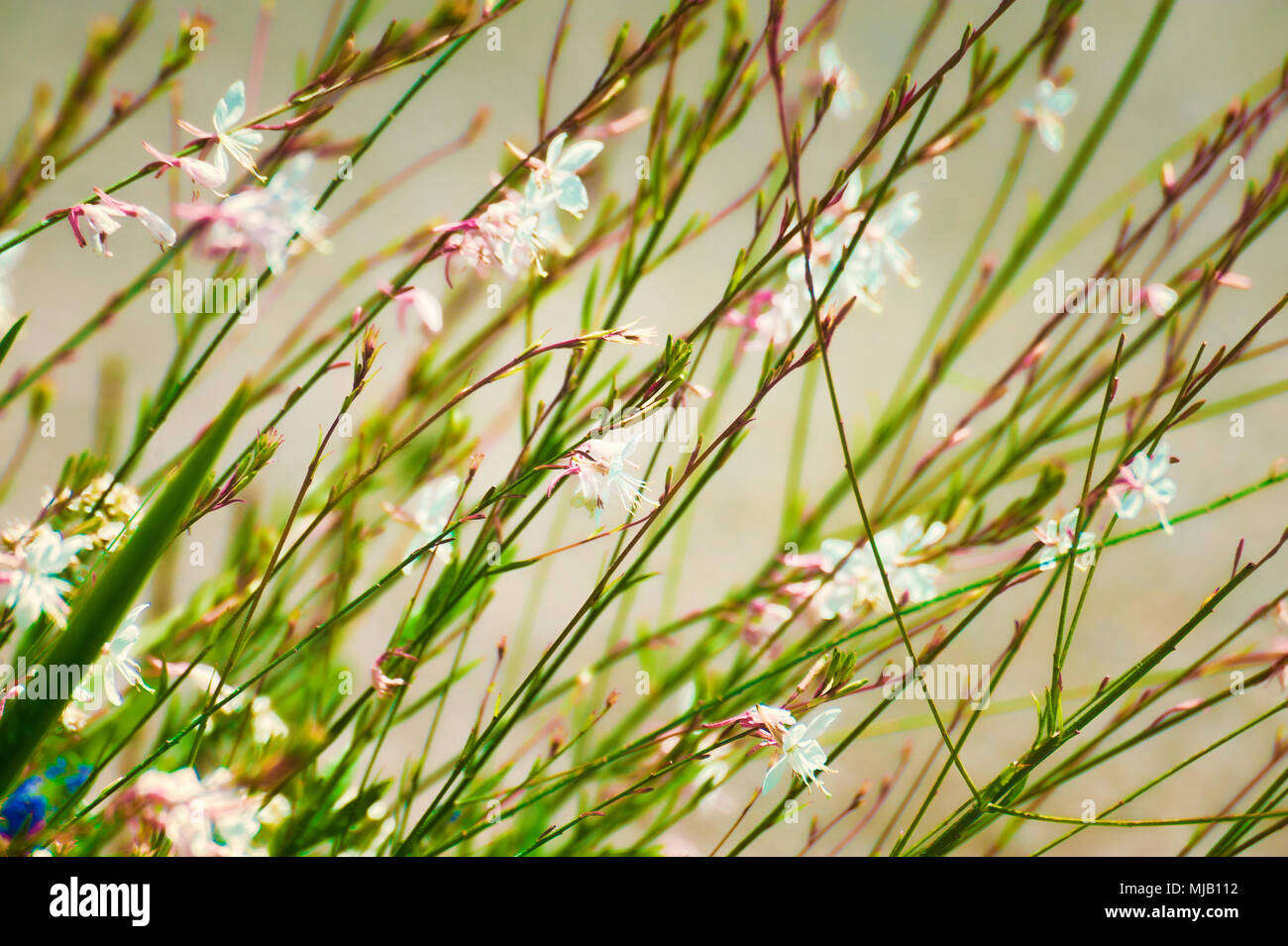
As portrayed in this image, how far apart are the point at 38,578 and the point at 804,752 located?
21 cm

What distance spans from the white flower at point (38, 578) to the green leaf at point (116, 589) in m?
0.01

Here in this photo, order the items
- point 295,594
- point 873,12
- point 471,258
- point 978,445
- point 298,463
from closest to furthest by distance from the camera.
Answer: point 471,258, point 978,445, point 298,463, point 873,12, point 295,594

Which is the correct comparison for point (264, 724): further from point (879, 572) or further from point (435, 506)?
point (879, 572)

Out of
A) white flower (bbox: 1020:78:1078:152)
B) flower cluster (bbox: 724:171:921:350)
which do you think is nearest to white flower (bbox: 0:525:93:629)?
flower cluster (bbox: 724:171:921:350)

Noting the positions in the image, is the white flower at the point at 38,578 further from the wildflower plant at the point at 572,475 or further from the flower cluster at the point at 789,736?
the flower cluster at the point at 789,736

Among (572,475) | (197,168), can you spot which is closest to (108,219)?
(197,168)

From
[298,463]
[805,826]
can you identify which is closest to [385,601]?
[298,463]

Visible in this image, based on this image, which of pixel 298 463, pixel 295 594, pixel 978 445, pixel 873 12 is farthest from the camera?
pixel 295 594

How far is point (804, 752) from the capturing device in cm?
24

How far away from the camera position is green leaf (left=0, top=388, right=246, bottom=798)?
197 millimetres

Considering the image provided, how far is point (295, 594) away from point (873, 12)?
105 cm

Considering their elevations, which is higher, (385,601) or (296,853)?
(385,601)
